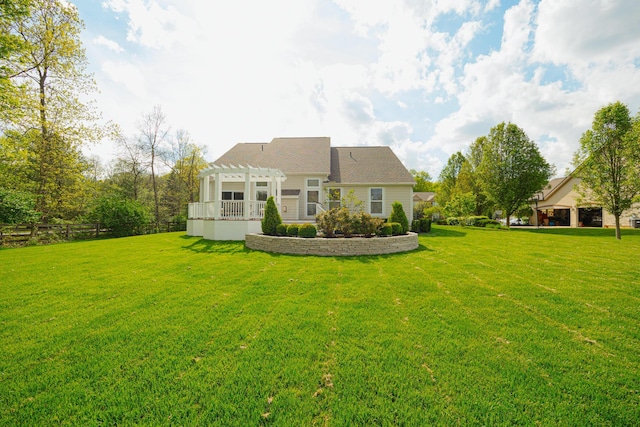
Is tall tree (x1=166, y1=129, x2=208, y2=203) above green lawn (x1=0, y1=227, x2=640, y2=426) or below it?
above

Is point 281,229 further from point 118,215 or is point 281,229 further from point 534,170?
point 534,170

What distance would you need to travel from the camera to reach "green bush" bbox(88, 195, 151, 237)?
1650 centimetres

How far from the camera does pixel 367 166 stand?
1902cm

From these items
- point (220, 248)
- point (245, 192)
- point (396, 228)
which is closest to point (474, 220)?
point (396, 228)

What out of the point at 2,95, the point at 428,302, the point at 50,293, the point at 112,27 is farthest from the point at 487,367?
the point at 112,27

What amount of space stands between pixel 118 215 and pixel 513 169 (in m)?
31.7

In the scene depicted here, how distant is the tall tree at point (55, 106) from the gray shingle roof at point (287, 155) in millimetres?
9108

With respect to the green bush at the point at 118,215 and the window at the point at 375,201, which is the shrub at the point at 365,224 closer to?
the window at the point at 375,201

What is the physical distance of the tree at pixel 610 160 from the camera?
14.0 meters

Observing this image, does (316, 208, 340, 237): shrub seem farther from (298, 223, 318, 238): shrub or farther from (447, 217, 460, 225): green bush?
(447, 217, 460, 225): green bush

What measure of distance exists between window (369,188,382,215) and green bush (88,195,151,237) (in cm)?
1641

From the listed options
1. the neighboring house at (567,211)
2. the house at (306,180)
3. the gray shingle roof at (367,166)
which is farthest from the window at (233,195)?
the neighboring house at (567,211)

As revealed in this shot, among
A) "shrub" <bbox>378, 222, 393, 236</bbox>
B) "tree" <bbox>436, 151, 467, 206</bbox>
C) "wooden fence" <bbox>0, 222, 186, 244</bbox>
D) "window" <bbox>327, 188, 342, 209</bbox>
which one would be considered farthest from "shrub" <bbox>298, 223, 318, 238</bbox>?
"tree" <bbox>436, 151, 467, 206</bbox>

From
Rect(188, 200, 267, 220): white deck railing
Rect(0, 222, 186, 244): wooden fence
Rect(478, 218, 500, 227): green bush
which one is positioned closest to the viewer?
Rect(188, 200, 267, 220): white deck railing
